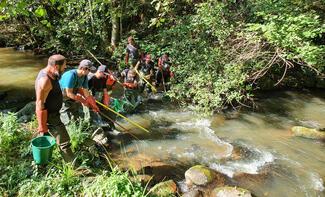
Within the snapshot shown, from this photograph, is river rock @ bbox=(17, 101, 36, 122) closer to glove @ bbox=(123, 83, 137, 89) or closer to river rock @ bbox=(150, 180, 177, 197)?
glove @ bbox=(123, 83, 137, 89)

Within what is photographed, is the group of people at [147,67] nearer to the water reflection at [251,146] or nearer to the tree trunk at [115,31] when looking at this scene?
the water reflection at [251,146]

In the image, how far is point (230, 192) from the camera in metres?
6.20

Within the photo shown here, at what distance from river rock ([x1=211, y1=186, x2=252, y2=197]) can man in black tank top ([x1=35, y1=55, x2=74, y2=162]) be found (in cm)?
263

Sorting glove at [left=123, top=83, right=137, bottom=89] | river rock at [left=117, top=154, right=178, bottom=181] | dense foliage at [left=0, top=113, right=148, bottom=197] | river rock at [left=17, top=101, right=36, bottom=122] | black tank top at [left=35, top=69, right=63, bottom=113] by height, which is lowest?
river rock at [left=117, top=154, right=178, bottom=181]

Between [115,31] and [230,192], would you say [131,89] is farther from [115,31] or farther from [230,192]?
[115,31]

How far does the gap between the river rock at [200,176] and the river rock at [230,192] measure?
32 centimetres

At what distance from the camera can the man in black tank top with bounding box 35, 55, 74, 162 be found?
4.82m

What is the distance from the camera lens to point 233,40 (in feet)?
34.8

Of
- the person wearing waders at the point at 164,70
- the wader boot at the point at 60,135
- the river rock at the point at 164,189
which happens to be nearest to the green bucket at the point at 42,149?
the wader boot at the point at 60,135

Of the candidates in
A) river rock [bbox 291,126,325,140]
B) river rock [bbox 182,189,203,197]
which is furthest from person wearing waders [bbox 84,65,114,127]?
river rock [bbox 291,126,325,140]

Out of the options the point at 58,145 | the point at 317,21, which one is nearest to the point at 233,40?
the point at 317,21

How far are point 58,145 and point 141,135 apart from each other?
351 centimetres

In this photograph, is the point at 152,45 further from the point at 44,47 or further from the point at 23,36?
the point at 23,36

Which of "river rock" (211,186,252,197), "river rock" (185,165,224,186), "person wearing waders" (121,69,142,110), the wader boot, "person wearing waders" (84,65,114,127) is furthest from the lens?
"person wearing waders" (121,69,142,110)
